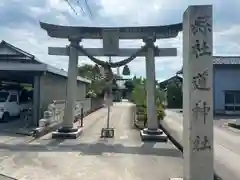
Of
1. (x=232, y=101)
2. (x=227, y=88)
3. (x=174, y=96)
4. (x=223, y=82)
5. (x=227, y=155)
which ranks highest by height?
(x=223, y=82)

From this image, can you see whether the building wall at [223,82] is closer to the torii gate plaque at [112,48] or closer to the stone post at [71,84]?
the torii gate plaque at [112,48]

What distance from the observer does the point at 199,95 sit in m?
6.95

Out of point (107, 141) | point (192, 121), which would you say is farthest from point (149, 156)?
point (192, 121)

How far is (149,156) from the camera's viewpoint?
1119cm

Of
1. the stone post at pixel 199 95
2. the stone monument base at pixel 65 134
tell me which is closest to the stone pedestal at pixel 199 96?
the stone post at pixel 199 95

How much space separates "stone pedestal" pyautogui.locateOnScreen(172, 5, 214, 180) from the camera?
6848mm

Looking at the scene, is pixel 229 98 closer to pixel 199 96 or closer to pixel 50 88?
pixel 50 88

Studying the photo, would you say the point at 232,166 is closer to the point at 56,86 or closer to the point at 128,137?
the point at 128,137

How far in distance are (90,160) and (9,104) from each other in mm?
12833

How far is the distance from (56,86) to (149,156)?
42.3 feet

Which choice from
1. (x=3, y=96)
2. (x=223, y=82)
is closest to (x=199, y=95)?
(x=3, y=96)

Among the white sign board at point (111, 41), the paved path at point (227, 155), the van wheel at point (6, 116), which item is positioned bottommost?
the paved path at point (227, 155)

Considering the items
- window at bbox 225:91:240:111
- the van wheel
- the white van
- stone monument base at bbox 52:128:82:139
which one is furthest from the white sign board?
window at bbox 225:91:240:111

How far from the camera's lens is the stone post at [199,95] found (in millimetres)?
6848
